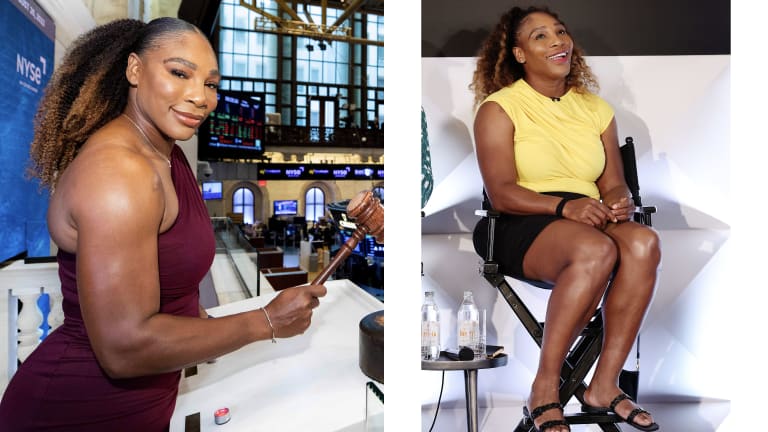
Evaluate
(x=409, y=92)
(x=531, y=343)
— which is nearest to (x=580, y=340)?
(x=531, y=343)

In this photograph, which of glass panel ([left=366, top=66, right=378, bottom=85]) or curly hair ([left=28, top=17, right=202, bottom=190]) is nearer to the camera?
curly hair ([left=28, top=17, right=202, bottom=190])

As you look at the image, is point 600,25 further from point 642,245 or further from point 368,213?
point 368,213

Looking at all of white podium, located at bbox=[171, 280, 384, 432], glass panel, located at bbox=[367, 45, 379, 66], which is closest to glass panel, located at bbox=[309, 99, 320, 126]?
glass panel, located at bbox=[367, 45, 379, 66]

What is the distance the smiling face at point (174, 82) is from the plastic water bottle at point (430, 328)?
59 centimetres

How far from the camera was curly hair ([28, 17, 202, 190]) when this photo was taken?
1055mm

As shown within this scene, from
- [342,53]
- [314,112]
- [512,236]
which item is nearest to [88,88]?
[512,236]

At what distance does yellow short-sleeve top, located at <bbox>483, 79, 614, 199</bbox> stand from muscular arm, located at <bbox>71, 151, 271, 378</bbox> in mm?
696

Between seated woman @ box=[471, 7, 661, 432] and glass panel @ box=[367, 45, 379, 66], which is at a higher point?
glass panel @ box=[367, 45, 379, 66]

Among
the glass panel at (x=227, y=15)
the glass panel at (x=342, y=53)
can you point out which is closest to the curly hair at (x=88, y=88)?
the glass panel at (x=227, y=15)

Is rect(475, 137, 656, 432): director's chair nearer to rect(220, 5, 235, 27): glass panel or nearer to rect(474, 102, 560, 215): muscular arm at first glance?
rect(474, 102, 560, 215): muscular arm

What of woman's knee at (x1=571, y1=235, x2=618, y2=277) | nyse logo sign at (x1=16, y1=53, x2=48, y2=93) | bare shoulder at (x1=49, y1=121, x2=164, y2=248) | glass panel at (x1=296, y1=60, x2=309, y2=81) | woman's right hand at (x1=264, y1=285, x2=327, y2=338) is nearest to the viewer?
bare shoulder at (x1=49, y1=121, x2=164, y2=248)

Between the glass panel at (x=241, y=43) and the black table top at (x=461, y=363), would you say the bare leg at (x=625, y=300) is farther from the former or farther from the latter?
the glass panel at (x=241, y=43)

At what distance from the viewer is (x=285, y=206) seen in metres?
20.1

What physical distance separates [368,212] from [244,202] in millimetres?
20138
